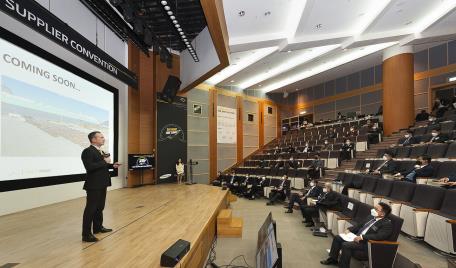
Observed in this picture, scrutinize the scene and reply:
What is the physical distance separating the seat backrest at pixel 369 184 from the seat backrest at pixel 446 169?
955 mm

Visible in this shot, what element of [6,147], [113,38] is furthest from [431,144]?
[113,38]

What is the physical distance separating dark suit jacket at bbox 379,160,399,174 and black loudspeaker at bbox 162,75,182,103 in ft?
20.7

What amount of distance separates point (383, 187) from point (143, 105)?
270 inches

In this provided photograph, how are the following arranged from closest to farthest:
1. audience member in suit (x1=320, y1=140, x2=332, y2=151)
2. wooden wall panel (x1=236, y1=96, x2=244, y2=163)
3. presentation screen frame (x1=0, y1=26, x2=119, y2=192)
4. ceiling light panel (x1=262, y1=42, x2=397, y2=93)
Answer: presentation screen frame (x1=0, y1=26, x2=119, y2=192)
audience member in suit (x1=320, y1=140, x2=332, y2=151)
ceiling light panel (x1=262, y1=42, x2=397, y2=93)
wooden wall panel (x1=236, y1=96, x2=244, y2=163)

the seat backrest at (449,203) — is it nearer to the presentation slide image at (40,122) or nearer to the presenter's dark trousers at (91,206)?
the presenter's dark trousers at (91,206)

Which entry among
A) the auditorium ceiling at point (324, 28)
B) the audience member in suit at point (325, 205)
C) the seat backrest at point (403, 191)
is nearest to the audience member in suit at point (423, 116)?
the auditorium ceiling at point (324, 28)

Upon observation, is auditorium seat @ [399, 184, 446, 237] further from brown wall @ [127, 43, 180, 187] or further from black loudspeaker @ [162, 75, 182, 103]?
black loudspeaker @ [162, 75, 182, 103]

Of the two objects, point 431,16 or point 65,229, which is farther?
point 431,16

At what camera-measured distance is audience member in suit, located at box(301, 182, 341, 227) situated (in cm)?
453

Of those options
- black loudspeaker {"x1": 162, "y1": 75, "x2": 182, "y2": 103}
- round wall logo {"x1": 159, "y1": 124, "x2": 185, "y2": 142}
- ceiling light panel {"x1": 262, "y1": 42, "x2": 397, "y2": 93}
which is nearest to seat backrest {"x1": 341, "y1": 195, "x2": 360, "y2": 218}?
round wall logo {"x1": 159, "y1": 124, "x2": 185, "y2": 142}

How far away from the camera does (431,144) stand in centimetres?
560

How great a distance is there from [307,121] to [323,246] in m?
12.0

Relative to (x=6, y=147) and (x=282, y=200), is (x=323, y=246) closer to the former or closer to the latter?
(x=282, y=200)

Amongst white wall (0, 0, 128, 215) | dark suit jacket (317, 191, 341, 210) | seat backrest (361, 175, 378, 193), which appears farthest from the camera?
seat backrest (361, 175, 378, 193)
